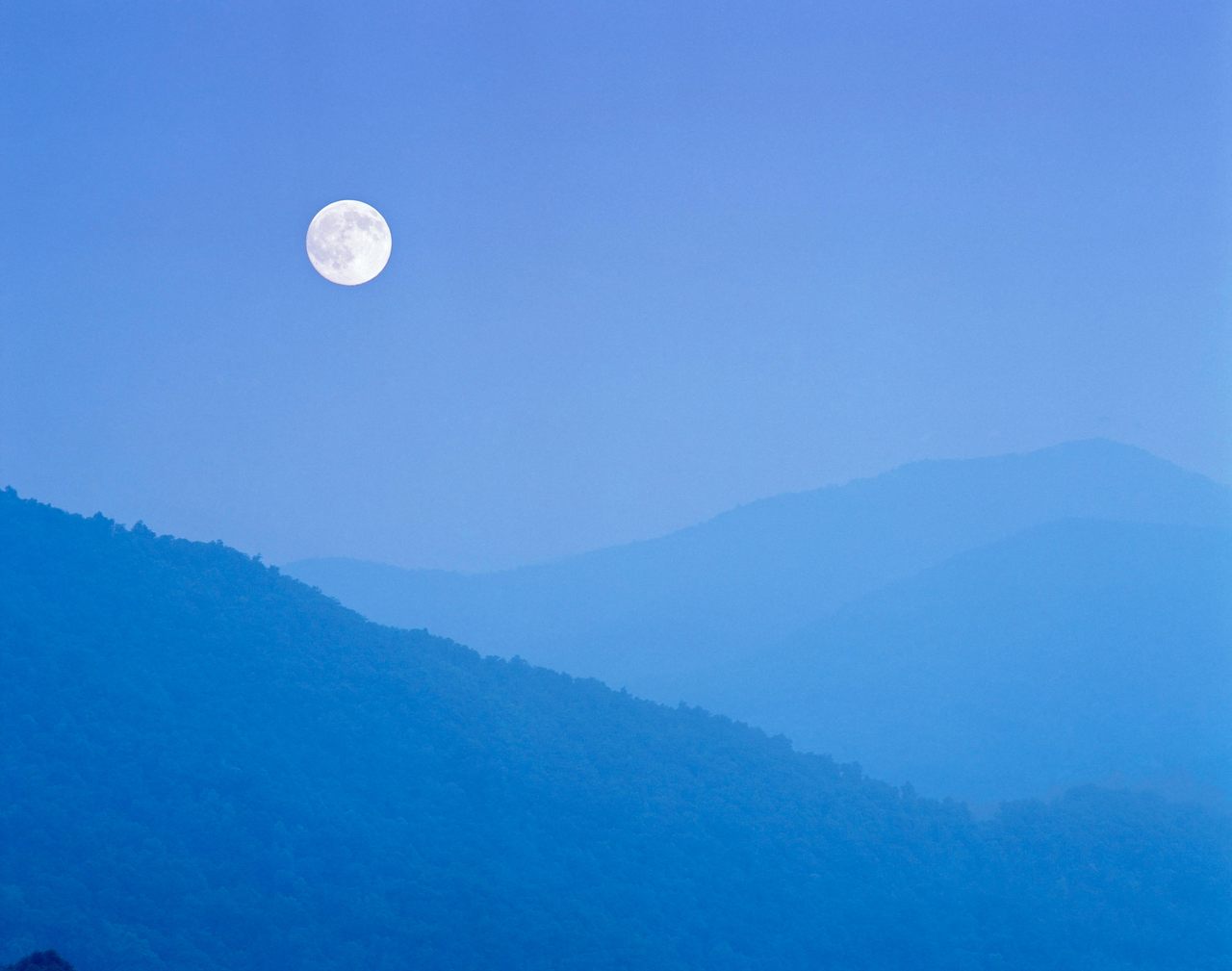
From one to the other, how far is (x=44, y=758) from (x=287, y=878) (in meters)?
11.8

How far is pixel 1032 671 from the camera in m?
139

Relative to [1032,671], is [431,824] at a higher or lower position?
lower

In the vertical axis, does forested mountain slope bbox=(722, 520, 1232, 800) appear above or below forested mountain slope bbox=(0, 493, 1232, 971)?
above

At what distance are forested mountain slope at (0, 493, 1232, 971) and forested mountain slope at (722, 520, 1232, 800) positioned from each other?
27.3 m

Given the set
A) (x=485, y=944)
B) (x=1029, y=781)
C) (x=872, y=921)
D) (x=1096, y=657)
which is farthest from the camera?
(x=1096, y=657)

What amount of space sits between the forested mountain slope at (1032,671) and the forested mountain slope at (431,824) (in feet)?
89.7

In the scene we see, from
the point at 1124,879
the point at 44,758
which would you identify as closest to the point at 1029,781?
the point at 1124,879

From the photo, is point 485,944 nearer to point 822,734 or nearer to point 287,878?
point 287,878

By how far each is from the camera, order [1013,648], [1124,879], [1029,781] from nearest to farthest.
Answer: [1124,879] → [1029,781] → [1013,648]

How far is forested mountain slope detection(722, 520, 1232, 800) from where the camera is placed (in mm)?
111812

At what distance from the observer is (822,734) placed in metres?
138

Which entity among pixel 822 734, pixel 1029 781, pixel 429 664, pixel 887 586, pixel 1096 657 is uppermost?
pixel 887 586

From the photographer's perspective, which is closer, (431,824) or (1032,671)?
(431,824)

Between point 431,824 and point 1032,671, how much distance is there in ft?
337
